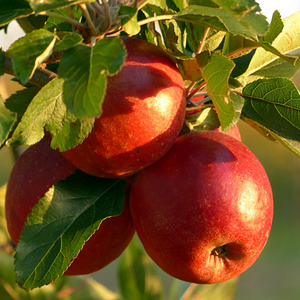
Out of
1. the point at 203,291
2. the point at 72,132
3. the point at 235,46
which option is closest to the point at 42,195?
the point at 72,132

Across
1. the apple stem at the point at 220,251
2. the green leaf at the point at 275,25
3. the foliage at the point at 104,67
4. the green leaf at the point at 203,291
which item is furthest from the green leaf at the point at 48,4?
the green leaf at the point at 203,291

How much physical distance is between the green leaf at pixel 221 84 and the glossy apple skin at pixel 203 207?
80 millimetres

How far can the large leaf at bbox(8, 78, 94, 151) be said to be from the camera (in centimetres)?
43

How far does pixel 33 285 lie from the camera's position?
0.52 metres

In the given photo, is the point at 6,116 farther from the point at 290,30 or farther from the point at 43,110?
the point at 290,30

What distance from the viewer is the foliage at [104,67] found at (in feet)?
1.26

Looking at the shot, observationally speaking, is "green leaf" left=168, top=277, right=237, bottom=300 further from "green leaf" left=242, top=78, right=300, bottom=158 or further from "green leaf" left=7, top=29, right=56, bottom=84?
"green leaf" left=7, top=29, right=56, bottom=84

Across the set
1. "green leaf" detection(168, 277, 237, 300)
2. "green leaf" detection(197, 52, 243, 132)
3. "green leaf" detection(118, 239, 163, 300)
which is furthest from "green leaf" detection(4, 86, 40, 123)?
"green leaf" detection(168, 277, 237, 300)

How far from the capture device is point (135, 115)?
18.8 inches

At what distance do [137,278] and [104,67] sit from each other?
2.68ft

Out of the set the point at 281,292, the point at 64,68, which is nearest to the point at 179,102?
the point at 64,68

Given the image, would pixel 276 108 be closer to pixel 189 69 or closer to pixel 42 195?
pixel 189 69

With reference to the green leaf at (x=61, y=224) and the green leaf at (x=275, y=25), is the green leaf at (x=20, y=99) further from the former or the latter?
the green leaf at (x=275, y=25)

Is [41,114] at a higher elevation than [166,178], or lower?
higher
